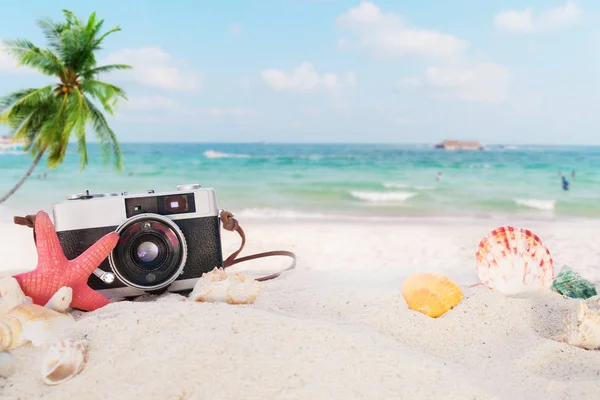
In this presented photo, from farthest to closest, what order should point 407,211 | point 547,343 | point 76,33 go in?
1. point 407,211
2. point 76,33
3. point 547,343

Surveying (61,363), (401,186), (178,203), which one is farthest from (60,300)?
(401,186)

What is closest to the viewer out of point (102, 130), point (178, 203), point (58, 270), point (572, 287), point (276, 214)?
point (58, 270)

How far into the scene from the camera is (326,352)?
141 cm

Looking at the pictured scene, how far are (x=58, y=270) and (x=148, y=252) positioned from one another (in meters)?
0.32

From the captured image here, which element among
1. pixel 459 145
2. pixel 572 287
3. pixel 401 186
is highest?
pixel 572 287

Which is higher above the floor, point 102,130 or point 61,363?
point 102,130

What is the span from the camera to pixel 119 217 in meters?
2.06

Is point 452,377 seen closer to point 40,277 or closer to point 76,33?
point 40,277

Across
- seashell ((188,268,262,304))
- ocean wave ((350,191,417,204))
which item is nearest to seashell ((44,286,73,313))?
seashell ((188,268,262,304))

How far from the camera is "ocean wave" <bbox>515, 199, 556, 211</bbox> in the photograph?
10.5m

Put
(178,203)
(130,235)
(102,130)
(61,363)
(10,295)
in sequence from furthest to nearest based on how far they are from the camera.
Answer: (102,130) → (178,203) → (130,235) → (10,295) → (61,363)

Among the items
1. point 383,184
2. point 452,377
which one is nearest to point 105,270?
point 452,377

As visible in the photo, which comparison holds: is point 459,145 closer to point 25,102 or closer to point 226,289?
point 25,102

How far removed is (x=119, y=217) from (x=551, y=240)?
437cm
